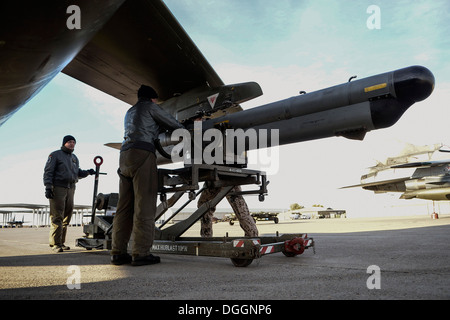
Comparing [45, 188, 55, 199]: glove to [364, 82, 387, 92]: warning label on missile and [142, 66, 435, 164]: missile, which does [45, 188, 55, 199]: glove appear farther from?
[364, 82, 387, 92]: warning label on missile

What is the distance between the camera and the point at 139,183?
11.1ft

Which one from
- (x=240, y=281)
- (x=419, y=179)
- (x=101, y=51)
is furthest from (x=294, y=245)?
(x=419, y=179)

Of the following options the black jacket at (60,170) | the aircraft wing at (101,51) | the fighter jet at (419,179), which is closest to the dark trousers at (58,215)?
the black jacket at (60,170)

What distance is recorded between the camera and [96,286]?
216cm

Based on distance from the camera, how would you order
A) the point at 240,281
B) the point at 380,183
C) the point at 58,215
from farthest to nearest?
the point at 380,183, the point at 58,215, the point at 240,281

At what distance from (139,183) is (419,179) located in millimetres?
23016

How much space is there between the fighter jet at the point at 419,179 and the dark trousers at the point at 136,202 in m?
21.7

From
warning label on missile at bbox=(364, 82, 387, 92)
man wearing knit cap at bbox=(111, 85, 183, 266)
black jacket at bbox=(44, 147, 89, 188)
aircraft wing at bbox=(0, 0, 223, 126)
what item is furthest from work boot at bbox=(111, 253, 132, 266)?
warning label on missile at bbox=(364, 82, 387, 92)

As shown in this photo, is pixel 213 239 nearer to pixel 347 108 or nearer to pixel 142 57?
pixel 347 108

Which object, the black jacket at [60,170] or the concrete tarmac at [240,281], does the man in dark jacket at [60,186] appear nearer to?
the black jacket at [60,170]

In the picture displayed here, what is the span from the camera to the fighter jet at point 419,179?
19766 mm

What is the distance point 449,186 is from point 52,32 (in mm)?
23486

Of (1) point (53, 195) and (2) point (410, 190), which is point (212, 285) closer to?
(1) point (53, 195)

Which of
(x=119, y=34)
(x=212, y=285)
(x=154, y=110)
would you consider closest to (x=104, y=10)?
(x=154, y=110)
